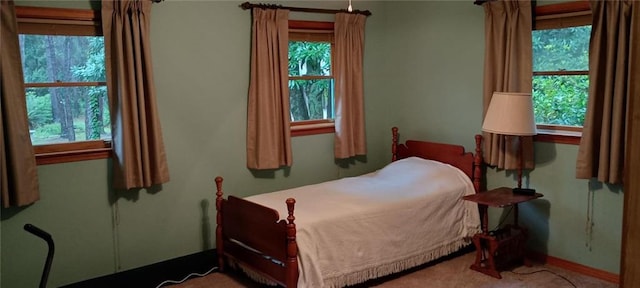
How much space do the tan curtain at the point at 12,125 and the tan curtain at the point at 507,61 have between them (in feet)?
10.3

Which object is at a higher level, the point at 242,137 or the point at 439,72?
the point at 439,72

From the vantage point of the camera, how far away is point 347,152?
4562 millimetres

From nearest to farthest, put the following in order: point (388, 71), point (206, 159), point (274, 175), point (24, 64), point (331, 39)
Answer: point (24, 64) → point (206, 159) → point (274, 175) → point (331, 39) → point (388, 71)

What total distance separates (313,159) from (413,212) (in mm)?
A: 1166

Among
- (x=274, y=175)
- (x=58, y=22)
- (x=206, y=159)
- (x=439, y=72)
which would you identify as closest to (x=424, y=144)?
(x=439, y=72)

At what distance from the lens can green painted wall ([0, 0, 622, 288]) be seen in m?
3.30

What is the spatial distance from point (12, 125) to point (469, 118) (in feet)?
10.6

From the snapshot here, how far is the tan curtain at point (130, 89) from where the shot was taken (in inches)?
129

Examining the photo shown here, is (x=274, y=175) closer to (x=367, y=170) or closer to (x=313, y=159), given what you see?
(x=313, y=159)

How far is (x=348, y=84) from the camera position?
4.52m

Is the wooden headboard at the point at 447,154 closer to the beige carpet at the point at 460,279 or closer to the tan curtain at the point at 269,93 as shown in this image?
the beige carpet at the point at 460,279

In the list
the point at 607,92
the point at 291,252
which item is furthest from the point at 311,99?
the point at 607,92

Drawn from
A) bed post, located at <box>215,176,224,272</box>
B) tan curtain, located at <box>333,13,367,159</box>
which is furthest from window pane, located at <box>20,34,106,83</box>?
tan curtain, located at <box>333,13,367,159</box>

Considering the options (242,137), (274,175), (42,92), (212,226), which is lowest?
(212,226)
